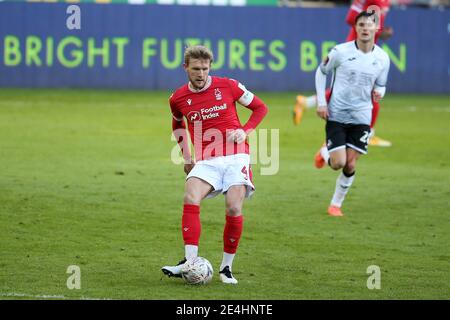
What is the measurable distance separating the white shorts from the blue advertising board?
56.2ft

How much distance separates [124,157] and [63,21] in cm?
966

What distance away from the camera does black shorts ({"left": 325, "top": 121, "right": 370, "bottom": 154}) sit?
12.1 meters

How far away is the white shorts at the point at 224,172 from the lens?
28.3 ft

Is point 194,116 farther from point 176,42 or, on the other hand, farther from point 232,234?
point 176,42

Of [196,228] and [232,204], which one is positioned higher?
[232,204]

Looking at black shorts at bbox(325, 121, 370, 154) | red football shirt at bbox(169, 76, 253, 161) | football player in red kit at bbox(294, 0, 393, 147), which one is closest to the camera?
red football shirt at bbox(169, 76, 253, 161)

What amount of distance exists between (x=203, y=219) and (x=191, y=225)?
313cm

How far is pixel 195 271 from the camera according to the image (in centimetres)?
820

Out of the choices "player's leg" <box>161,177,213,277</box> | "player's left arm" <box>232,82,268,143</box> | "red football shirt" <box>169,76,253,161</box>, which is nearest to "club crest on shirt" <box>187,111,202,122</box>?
"red football shirt" <box>169,76,253,161</box>

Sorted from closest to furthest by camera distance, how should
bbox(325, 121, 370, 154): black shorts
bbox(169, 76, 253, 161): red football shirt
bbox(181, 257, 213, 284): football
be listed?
bbox(181, 257, 213, 284): football → bbox(169, 76, 253, 161): red football shirt → bbox(325, 121, 370, 154): black shorts

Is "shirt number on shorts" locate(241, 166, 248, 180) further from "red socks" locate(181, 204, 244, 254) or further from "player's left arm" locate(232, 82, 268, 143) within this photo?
"red socks" locate(181, 204, 244, 254)

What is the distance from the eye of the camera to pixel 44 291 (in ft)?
26.0

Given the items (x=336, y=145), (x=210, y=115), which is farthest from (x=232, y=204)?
(x=336, y=145)
